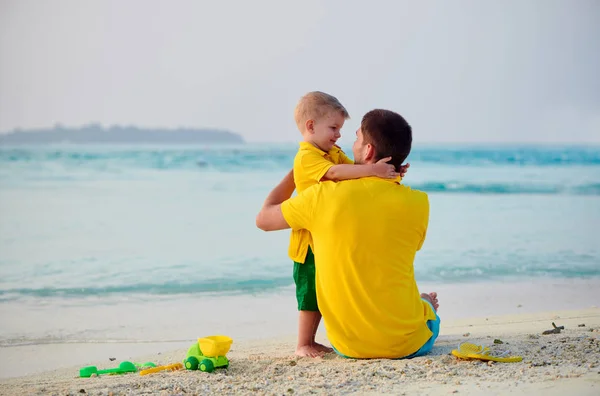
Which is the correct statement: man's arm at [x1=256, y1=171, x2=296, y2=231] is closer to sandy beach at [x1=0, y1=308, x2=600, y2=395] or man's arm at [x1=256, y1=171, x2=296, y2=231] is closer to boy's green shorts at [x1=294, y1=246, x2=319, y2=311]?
boy's green shorts at [x1=294, y1=246, x2=319, y2=311]

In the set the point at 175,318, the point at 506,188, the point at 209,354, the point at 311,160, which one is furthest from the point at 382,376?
the point at 506,188

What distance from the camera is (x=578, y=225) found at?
10.6 m

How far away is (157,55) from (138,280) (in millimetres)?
27855

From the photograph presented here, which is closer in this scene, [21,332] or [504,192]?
[21,332]

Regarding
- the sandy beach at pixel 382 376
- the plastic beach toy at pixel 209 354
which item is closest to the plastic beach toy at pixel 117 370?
the sandy beach at pixel 382 376

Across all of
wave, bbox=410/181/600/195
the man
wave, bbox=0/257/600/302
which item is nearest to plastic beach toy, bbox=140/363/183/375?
the man

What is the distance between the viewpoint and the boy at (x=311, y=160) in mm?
3129

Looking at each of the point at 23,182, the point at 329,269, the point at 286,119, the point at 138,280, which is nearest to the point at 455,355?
the point at 329,269

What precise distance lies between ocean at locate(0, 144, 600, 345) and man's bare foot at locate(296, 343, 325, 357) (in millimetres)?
1954

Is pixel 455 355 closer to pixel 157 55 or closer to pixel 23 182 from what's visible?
pixel 23 182

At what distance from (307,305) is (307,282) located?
12cm

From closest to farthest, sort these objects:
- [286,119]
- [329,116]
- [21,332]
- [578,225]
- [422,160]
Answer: [329,116], [21,332], [578,225], [422,160], [286,119]

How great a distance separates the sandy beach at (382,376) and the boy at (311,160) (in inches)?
12.7

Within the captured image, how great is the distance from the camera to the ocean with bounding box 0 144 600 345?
628cm
